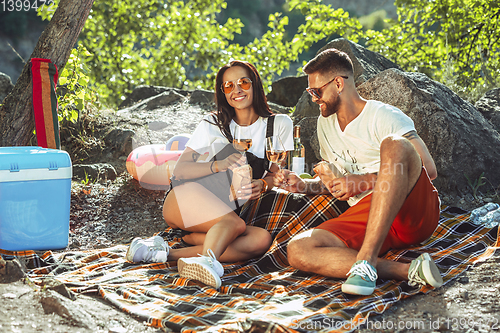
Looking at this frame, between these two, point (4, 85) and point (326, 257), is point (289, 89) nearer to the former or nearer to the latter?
point (4, 85)

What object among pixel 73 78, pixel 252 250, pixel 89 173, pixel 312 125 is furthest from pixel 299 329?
pixel 73 78

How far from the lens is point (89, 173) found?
16.3ft

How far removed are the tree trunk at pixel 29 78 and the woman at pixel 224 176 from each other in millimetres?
1796

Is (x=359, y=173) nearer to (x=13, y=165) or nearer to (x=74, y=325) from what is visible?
(x=74, y=325)

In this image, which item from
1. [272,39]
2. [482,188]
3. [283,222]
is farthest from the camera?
[272,39]

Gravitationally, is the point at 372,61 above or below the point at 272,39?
below

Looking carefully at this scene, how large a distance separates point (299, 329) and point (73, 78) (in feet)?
14.0

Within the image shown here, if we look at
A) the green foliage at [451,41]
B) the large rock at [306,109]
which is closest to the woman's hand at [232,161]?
the large rock at [306,109]

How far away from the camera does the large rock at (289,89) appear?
7.69 metres

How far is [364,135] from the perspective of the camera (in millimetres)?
2721

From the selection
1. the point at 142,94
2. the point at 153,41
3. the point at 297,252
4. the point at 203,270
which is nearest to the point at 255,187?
the point at 297,252

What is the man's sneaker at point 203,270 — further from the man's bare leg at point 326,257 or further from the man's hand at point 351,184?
the man's hand at point 351,184

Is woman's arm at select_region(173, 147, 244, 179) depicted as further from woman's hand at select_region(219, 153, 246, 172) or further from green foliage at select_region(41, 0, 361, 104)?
green foliage at select_region(41, 0, 361, 104)

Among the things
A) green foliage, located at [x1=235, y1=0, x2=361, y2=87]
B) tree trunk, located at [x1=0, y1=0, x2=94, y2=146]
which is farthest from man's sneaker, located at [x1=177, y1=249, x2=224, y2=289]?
green foliage, located at [x1=235, y1=0, x2=361, y2=87]
